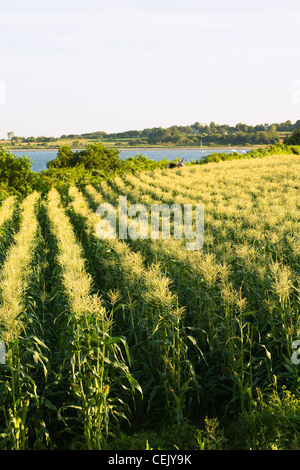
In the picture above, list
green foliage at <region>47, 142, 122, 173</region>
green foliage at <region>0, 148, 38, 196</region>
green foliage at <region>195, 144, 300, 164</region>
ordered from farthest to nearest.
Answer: green foliage at <region>195, 144, 300, 164</region> → green foliage at <region>47, 142, 122, 173</region> → green foliage at <region>0, 148, 38, 196</region>

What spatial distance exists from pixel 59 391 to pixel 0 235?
9.20m

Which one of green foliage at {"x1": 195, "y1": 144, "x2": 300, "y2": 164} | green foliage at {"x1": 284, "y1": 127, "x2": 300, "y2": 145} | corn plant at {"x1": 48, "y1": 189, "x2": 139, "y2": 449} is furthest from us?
green foliage at {"x1": 284, "y1": 127, "x2": 300, "y2": 145}

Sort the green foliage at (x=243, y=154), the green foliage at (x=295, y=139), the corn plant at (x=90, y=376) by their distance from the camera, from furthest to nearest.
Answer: the green foliage at (x=295, y=139)
the green foliage at (x=243, y=154)
the corn plant at (x=90, y=376)

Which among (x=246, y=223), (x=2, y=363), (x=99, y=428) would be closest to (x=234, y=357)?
(x=99, y=428)

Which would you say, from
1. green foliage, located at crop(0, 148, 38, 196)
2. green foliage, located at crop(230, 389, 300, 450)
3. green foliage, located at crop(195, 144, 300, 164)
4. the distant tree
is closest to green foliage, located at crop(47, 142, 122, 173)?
green foliage, located at crop(195, 144, 300, 164)

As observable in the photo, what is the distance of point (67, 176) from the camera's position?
32.9 metres

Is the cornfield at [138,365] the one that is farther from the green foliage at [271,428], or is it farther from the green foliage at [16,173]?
the green foliage at [16,173]

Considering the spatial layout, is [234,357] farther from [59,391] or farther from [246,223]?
[246,223]

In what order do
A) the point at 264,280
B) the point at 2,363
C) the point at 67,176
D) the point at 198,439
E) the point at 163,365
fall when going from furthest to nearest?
the point at 67,176 → the point at 264,280 → the point at 163,365 → the point at 2,363 → the point at 198,439

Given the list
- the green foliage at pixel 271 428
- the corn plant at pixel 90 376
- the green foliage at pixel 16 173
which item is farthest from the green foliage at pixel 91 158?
the green foliage at pixel 271 428

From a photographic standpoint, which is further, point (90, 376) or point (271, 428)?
point (90, 376)

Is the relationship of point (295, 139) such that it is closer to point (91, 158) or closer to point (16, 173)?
point (91, 158)

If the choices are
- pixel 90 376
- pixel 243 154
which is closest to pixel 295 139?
pixel 243 154

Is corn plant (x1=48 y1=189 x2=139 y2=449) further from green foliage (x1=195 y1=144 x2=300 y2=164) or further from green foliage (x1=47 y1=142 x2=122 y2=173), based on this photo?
green foliage (x1=195 y1=144 x2=300 y2=164)
